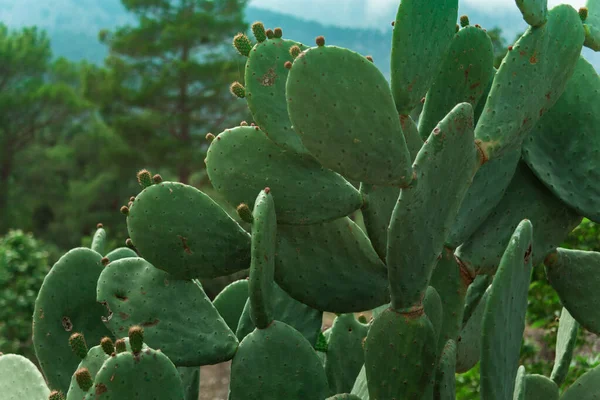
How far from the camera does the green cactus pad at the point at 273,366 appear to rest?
132cm

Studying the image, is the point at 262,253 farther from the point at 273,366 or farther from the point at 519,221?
the point at 519,221

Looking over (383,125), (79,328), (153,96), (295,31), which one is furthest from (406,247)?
(295,31)

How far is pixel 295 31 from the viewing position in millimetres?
94062

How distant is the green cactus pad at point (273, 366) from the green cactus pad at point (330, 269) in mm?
96

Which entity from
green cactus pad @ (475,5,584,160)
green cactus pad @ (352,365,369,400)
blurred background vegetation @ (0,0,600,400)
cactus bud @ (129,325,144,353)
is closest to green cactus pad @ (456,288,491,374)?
green cactus pad @ (352,365,369,400)

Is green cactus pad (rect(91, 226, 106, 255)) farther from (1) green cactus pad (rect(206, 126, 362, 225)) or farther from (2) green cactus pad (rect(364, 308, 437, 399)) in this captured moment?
(2) green cactus pad (rect(364, 308, 437, 399))

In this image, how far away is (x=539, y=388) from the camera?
1551 millimetres

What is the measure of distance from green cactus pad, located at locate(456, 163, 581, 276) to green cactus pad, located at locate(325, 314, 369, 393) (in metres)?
0.33

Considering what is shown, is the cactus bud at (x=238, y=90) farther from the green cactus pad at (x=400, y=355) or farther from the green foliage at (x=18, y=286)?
the green foliage at (x=18, y=286)

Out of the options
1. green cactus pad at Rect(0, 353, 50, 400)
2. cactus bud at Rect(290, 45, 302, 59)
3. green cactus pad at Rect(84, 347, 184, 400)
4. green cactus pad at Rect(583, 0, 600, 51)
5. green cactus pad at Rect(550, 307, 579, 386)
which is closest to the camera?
green cactus pad at Rect(84, 347, 184, 400)

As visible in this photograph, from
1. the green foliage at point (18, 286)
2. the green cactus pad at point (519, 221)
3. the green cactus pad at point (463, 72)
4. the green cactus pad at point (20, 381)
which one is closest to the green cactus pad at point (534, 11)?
the green cactus pad at point (463, 72)

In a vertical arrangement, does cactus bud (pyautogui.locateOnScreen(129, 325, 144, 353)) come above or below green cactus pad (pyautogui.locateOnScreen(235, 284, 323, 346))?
above

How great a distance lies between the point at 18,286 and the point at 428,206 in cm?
825

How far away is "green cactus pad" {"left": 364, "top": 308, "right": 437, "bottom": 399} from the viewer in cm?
129
